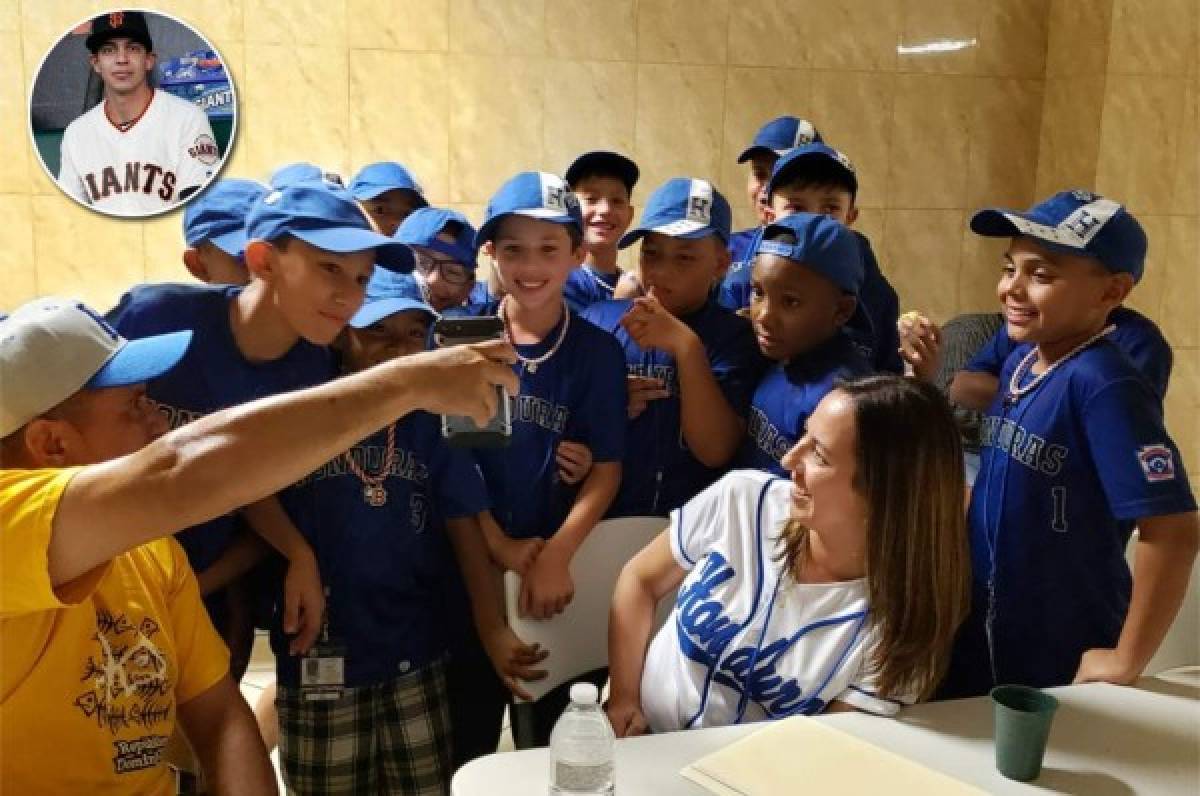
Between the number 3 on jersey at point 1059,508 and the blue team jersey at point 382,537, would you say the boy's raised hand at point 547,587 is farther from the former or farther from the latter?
the number 3 on jersey at point 1059,508

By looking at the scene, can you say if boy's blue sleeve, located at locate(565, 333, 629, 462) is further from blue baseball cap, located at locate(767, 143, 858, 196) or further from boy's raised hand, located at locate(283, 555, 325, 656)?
blue baseball cap, located at locate(767, 143, 858, 196)

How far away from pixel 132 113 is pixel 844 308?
112 inches

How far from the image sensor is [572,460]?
80.4 inches

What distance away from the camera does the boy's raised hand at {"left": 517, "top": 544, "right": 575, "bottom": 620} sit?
Result: 5.87ft

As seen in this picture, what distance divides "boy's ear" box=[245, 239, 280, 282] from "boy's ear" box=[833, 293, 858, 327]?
110 cm

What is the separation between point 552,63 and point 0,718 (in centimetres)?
327

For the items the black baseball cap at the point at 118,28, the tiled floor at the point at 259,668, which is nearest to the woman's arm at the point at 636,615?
the tiled floor at the point at 259,668

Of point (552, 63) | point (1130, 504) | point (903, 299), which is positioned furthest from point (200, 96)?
point (1130, 504)

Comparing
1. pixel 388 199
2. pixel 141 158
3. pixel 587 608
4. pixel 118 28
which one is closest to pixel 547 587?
pixel 587 608

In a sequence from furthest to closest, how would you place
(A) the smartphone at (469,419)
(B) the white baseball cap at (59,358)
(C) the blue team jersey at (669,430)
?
(C) the blue team jersey at (669,430), (A) the smartphone at (469,419), (B) the white baseball cap at (59,358)

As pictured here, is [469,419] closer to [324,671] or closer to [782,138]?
[324,671]

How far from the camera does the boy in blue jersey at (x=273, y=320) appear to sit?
178 cm

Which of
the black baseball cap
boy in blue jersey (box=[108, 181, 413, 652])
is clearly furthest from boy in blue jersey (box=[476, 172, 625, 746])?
the black baseball cap

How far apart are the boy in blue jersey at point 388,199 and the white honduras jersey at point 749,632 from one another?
67.0 inches
